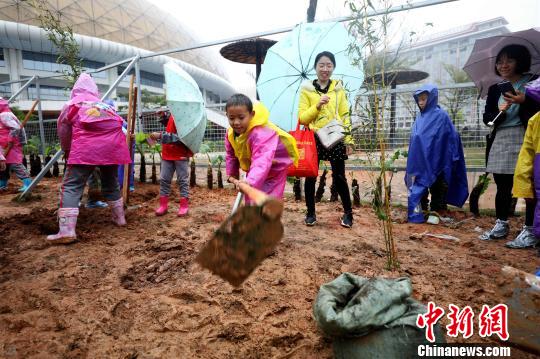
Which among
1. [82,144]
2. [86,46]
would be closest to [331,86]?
[82,144]

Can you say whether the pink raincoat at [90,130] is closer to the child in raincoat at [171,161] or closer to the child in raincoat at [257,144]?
the child in raincoat at [171,161]

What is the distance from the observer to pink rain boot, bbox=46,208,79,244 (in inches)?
122

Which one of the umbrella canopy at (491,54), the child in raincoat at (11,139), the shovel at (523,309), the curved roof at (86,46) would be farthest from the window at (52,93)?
the shovel at (523,309)

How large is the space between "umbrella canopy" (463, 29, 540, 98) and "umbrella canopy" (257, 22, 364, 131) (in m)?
1.65

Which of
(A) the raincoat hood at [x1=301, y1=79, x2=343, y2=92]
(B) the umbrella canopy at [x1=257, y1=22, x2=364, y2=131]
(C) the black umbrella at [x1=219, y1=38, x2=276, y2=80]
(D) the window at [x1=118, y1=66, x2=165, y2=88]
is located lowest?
(A) the raincoat hood at [x1=301, y1=79, x2=343, y2=92]

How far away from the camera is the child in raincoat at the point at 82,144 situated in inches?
124

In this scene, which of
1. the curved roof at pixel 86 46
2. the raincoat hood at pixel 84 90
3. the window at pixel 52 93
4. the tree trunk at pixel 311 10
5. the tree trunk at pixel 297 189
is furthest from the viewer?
the window at pixel 52 93

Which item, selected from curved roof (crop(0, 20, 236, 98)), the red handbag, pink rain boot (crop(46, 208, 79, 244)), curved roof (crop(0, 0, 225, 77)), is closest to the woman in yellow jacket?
the red handbag

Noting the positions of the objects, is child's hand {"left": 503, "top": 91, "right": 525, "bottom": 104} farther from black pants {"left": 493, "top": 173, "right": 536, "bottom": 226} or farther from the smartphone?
black pants {"left": 493, "top": 173, "right": 536, "bottom": 226}

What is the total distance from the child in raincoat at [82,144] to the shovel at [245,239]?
7.65ft

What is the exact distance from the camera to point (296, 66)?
376 cm

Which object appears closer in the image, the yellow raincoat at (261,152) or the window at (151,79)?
the yellow raincoat at (261,152)

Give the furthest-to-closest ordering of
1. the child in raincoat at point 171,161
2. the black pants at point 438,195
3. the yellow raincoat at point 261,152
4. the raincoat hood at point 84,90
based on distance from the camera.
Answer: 1. the black pants at point 438,195
2. the child in raincoat at point 171,161
3. the raincoat hood at point 84,90
4. the yellow raincoat at point 261,152

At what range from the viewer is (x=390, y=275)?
2332mm
